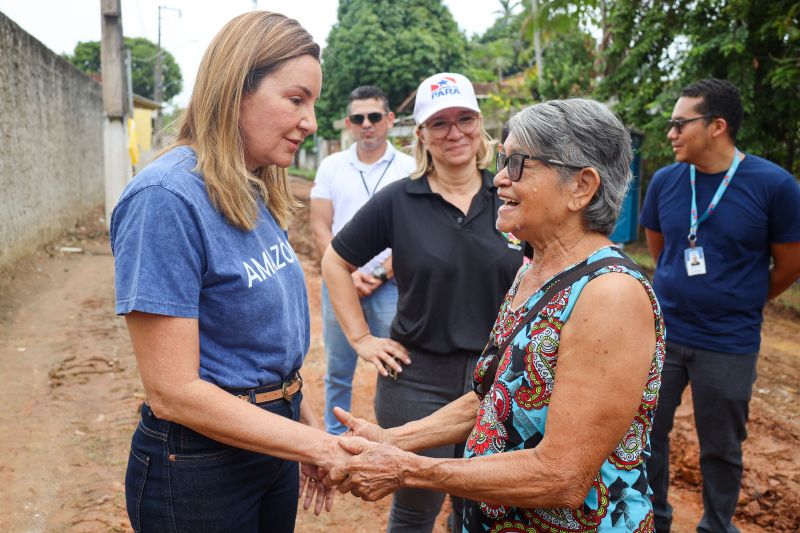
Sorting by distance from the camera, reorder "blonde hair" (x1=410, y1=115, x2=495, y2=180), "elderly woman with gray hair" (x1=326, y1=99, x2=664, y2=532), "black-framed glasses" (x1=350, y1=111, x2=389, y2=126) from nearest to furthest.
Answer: "elderly woman with gray hair" (x1=326, y1=99, x2=664, y2=532)
"blonde hair" (x1=410, y1=115, x2=495, y2=180)
"black-framed glasses" (x1=350, y1=111, x2=389, y2=126)

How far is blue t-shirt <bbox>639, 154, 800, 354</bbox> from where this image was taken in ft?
10.8

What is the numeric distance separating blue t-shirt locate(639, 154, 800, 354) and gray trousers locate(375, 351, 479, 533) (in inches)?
52.7

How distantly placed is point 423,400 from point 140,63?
53.0 metres

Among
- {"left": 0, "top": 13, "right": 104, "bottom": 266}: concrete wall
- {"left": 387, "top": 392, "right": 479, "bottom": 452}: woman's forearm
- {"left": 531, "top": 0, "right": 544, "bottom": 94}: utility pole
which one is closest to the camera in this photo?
{"left": 387, "top": 392, "right": 479, "bottom": 452}: woman's forearm

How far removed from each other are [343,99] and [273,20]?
96.3 ft

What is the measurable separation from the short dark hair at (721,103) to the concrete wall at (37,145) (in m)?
8.40

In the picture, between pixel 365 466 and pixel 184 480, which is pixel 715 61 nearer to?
pixel 365 466

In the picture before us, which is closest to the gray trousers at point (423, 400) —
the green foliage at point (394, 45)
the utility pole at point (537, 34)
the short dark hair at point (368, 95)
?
the short dark hair at point (368, 95)

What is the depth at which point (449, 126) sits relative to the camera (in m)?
2.94

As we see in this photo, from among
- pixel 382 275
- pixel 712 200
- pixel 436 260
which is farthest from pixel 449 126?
pixel 712 200

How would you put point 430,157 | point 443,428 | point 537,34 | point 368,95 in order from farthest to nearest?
point 537,34, point 368,95, point 430,157, point 443,428

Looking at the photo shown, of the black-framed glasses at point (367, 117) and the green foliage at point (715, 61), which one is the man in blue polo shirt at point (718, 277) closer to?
the black-framed glasses at point (367, 117)

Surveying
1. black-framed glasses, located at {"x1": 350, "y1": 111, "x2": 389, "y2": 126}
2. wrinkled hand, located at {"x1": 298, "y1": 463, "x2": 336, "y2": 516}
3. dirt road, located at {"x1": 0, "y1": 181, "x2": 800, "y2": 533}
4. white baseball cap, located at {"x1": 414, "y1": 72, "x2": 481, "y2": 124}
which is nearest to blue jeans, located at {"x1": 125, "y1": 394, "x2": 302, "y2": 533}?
wrinkled hand, located at {"x1": 298, "y1": 463, "x2": 336, "y2": 516}

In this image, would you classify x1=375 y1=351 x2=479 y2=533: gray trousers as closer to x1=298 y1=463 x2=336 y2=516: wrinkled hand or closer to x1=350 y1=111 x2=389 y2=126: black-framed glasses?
x1=298 y1=463 x2=336 y2=516: wrinkled hand
